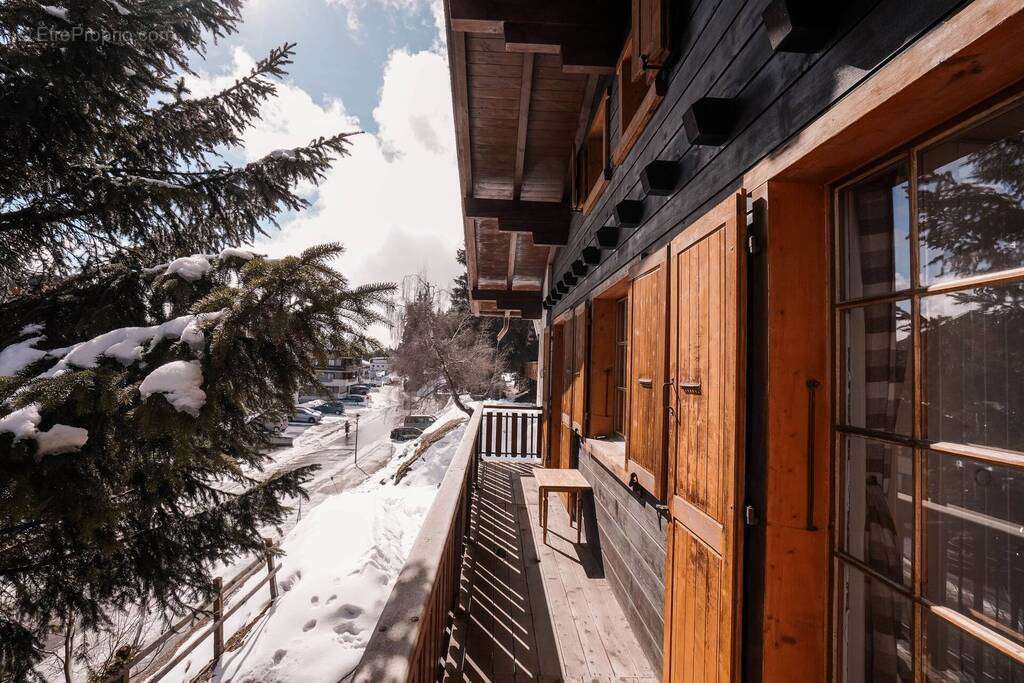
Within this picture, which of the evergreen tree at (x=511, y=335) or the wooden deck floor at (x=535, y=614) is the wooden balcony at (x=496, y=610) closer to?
the wooden deck floor at (x=535, y=614)

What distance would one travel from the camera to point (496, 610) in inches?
115

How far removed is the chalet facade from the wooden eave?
0.64m

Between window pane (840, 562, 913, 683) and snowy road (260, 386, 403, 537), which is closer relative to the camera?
window pane (840, 562, 913, 683)

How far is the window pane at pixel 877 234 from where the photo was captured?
1140mm

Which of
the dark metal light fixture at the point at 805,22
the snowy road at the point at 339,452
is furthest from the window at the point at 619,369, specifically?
the snowy road at the point at 339,452

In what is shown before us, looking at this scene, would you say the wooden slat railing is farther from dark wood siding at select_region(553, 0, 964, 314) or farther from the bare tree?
the bare tree

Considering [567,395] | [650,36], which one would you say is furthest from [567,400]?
[650,36]

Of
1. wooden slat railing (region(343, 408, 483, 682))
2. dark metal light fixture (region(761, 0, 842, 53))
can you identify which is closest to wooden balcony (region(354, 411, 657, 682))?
wooden slat railing (region(343, 408, 483, 682))

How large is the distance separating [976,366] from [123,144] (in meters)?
4.69

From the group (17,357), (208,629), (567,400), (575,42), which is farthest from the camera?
(208,629)

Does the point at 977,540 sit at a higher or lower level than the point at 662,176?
lower

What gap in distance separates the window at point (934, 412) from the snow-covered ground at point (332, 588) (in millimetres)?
4755

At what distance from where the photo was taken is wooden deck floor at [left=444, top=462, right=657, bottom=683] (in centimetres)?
235

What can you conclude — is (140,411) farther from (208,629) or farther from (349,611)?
(208,629)
